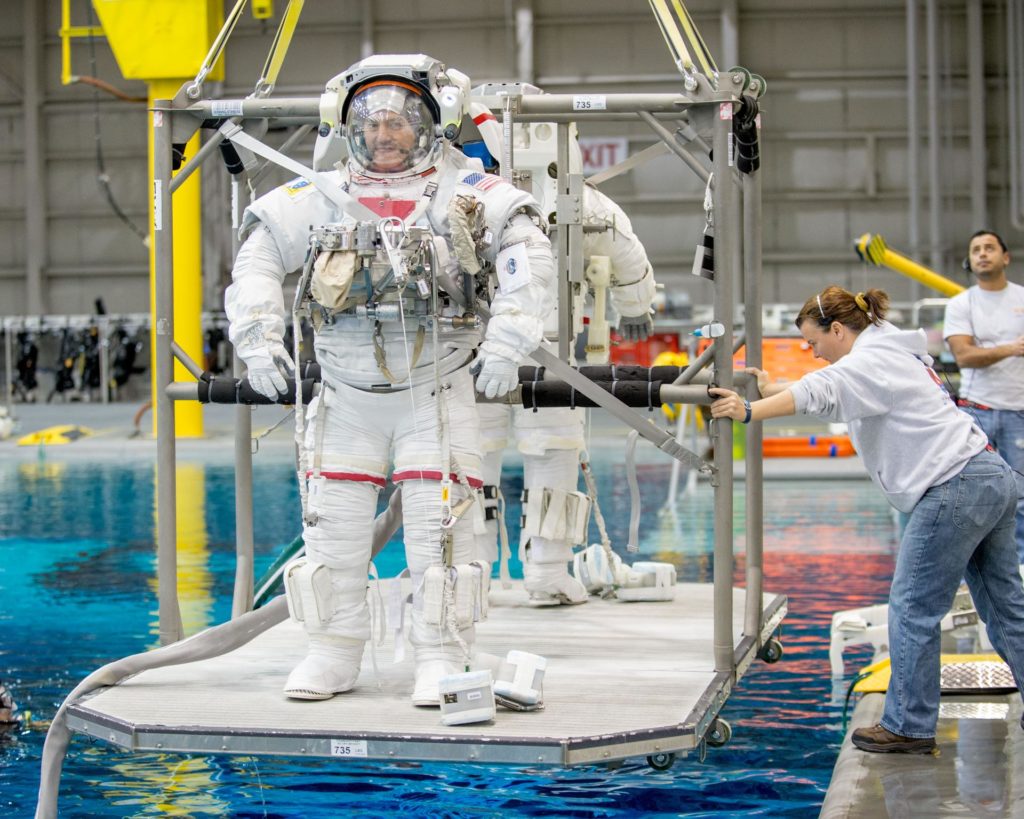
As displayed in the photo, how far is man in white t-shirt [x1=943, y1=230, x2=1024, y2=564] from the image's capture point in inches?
267

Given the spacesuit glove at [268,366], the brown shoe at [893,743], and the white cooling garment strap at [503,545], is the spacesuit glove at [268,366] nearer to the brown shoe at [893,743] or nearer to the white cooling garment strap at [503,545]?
the white cooling garment strap at [503,545]

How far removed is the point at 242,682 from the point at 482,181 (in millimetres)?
1817

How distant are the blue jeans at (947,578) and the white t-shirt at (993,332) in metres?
2.22

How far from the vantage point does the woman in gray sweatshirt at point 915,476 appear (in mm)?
4484

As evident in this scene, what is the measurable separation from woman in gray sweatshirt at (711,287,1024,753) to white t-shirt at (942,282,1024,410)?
7.36 ft

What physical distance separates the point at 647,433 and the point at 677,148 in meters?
0.98

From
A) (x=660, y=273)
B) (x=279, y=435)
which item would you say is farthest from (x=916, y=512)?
(x=660, y=273)

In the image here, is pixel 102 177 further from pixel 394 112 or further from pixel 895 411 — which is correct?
pixel 895 411

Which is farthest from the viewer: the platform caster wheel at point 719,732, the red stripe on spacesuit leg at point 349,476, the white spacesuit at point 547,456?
the white spacesuit at point 547,456

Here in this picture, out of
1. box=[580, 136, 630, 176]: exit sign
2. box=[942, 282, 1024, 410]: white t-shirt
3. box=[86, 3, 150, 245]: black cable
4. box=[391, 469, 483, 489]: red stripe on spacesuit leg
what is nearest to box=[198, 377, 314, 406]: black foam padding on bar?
box=[391, 469, 483, 489]: red stripe on spacesuit leg

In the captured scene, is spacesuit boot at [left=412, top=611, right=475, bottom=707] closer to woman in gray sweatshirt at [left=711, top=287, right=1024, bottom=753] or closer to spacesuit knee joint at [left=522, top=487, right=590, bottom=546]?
woman in gray sweatshirt at [left=711, top=287, right=1024, bottom=753]

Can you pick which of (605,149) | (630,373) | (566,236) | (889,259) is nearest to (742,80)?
(566,236)

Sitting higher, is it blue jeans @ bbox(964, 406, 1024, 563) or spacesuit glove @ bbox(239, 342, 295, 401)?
spacesuit glove @ bbox(239, 342, 295, 401)

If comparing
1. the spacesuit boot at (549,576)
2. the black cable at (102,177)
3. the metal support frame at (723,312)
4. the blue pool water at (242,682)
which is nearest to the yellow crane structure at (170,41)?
the blue pool water at (242,682)
